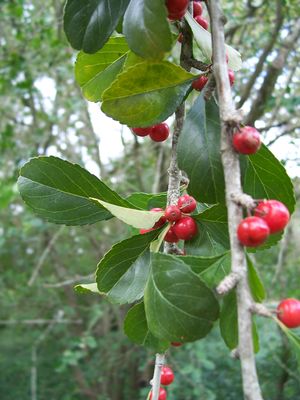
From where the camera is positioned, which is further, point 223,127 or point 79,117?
point 79,117

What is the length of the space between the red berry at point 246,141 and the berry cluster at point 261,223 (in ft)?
0.19

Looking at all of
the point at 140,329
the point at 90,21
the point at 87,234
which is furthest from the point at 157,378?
the point at 87,234

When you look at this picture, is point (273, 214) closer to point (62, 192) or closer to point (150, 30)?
point (150, 30)

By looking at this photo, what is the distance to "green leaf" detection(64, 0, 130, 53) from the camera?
629 mm

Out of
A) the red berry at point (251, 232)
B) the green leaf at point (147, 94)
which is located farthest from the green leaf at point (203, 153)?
the red berry at point (251, 232)

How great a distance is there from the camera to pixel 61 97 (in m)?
4.18

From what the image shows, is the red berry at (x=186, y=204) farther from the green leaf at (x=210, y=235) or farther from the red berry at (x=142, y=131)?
the red berry at (x=142, y=131)

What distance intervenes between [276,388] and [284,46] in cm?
268

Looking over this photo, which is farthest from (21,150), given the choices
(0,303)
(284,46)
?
(284,46)

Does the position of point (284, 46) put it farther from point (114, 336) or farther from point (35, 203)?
point (114, 336)

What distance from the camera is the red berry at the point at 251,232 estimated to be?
1.45 ft

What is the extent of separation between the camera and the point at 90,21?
627 millimetres

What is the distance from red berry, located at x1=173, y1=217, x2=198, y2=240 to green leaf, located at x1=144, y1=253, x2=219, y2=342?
0.11 metres

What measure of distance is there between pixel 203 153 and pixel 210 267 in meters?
0.14
